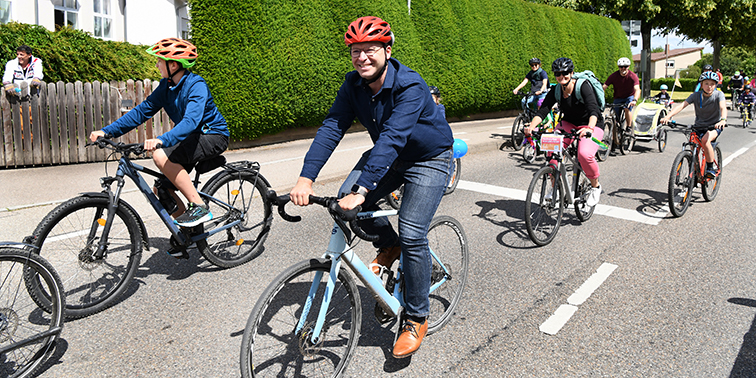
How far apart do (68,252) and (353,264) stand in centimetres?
233

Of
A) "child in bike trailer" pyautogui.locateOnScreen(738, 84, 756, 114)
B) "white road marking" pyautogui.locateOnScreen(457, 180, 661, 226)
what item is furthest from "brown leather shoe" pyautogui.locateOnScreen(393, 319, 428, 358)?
"child in bike trailer" pyautogui.locateOnScreen(738, 84, 756, 114)

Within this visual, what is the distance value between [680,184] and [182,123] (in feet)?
19.9

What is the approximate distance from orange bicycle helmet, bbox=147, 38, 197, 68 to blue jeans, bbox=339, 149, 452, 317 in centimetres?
191

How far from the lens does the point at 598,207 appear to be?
7594mm

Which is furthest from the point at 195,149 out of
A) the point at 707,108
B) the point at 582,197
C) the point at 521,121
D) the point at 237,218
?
the point at 521,121

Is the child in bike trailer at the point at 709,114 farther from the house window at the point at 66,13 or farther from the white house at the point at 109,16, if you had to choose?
the house window at the point at 66,13

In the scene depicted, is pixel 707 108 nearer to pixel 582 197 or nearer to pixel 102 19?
pixel 582 197

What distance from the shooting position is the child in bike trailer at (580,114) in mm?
6418

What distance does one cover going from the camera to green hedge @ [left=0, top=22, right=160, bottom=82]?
10.4 meters

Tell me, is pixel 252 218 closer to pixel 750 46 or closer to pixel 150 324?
pixel 150 324

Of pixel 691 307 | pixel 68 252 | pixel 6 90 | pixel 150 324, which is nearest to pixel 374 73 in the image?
pixel 150 324

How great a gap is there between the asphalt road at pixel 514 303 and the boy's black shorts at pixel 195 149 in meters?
0.99

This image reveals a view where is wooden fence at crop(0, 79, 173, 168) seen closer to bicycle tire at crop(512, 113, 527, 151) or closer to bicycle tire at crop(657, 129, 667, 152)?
bicycle tire at crop(512, 113, 527, 151)

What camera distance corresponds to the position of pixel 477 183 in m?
9.13
